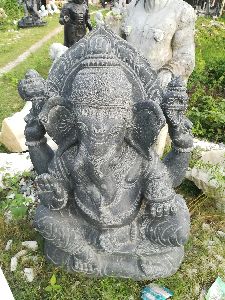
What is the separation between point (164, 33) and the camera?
288 centimetres

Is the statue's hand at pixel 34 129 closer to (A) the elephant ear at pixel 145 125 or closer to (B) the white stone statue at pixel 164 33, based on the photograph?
(A) the elephant ear at pixel 145 125

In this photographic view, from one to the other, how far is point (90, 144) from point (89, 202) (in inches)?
A: 17.0

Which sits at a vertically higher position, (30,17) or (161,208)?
(161,208)

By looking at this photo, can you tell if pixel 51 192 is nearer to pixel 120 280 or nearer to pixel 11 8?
pixel 120 280

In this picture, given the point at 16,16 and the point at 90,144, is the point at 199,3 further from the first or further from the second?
the point at 90,144

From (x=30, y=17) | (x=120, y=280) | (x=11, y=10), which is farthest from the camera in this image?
(x=11, y=10)

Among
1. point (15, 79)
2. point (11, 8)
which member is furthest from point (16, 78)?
point (11, 8)

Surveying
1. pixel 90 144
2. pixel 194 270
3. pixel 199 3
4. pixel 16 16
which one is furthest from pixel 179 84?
pixel 199 3

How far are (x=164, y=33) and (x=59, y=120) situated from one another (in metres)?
1.26

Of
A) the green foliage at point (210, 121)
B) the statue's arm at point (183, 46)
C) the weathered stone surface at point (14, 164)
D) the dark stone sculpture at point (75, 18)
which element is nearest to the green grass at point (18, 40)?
the dark stone sculpture at point (75, 18)

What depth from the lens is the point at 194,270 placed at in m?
2.55

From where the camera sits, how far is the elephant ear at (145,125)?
1.94 m

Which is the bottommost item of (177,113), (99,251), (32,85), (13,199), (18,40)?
(18,40)

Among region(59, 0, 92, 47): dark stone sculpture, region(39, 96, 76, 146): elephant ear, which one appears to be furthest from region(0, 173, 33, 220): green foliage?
region(59, 0, 92, 47): dark stone sculpture
